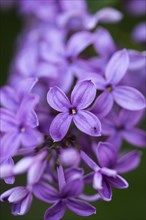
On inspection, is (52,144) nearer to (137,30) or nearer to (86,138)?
(86,138)

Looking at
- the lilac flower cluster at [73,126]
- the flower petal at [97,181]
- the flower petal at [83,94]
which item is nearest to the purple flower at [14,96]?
the lilac flower cluster at [73,126]

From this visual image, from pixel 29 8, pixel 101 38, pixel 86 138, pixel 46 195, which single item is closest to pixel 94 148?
pixel 86 138

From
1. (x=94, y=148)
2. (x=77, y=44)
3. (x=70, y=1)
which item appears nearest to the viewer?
(x=94, y=148)

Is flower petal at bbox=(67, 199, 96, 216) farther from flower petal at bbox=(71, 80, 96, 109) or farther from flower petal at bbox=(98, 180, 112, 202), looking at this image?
flower petal at bbox=(71, 80, 96, 109)

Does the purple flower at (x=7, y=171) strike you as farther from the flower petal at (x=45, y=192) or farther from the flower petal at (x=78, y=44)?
the flower petal at (x=78, y=44)

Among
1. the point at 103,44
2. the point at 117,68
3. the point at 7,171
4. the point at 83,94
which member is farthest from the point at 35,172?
the point at 103,44

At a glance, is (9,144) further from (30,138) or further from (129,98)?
(129,98)

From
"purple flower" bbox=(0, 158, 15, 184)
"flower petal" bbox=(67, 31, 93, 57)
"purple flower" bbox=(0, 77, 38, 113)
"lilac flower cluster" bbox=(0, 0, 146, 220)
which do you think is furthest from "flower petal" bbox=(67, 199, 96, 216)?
"flower petal" bbox=(67, 31, 93, 57)
